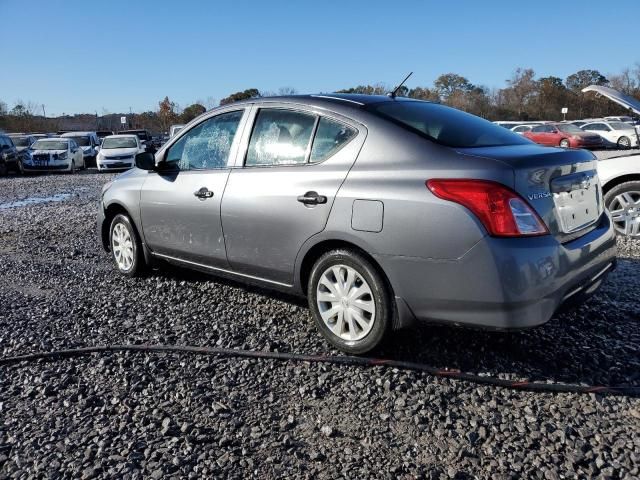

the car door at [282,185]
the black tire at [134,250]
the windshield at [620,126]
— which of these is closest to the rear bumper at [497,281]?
the car door at [282,185]

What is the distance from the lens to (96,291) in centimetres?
493

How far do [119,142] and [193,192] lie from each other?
67.6 ft

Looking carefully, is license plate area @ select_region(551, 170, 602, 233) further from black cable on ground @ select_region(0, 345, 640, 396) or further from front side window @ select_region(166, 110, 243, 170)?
front side window @ select_region(166, 110, 243, 170)

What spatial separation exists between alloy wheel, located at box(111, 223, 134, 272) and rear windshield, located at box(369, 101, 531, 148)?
292 centimetres

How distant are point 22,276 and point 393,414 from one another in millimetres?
4427

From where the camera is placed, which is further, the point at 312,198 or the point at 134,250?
the point at 134,250

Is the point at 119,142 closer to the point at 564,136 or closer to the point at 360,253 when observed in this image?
the point at 360,253

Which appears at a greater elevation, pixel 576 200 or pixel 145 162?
pixel 145 162

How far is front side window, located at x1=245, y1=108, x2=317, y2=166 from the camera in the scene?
3.68 m

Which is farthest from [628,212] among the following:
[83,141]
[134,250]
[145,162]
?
[83,141]

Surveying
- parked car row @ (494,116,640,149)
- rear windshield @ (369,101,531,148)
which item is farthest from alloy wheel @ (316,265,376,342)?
parked car row @ (494,116,640,149)

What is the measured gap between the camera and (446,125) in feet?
11.7

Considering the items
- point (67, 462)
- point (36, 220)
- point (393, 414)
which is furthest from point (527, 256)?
point (36, 220)

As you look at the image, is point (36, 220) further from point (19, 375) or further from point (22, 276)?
point (19, 375)
